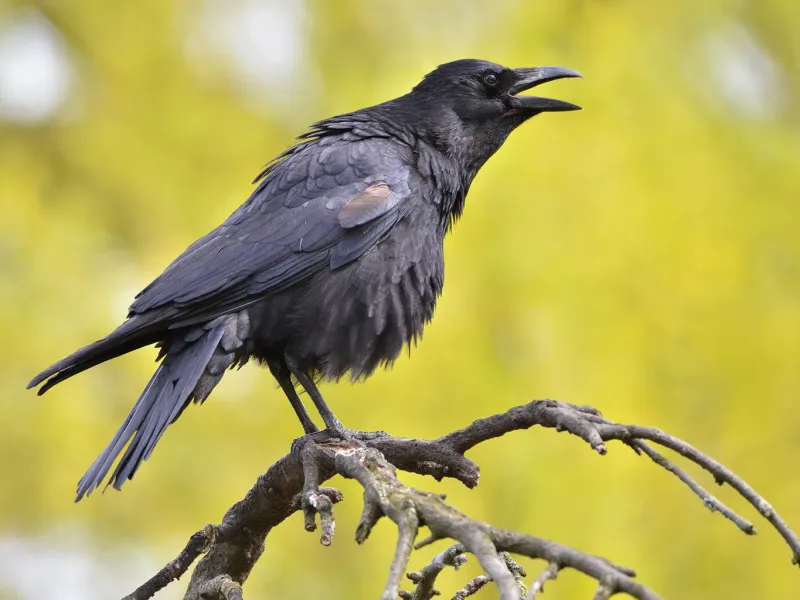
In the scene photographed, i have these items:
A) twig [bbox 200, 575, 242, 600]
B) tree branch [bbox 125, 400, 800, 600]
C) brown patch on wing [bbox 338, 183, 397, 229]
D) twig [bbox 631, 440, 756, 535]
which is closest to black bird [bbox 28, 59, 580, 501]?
brown patch on wing [bbox 338, 183, 397, 229]

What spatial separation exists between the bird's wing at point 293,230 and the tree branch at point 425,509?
0.65 meters

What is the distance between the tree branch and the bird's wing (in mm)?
649

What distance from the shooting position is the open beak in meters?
4.30

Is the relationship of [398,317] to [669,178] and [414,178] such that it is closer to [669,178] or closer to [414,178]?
[414,178]

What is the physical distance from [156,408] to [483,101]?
1967 millimetres

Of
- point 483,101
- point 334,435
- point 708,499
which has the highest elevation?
point 483,101

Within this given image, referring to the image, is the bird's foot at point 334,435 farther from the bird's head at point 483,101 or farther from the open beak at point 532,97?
the open beak at point 532,97

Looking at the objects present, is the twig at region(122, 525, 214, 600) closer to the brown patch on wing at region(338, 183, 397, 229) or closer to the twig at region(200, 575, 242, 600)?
the twig at region(200, 575, 242, 600)

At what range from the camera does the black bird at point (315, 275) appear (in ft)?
11.2

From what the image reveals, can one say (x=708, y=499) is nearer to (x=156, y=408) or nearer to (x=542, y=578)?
(x=542, y=578)

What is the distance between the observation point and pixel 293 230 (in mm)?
3730

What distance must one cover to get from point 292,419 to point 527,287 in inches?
61.0

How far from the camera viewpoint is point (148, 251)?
20.7 ft

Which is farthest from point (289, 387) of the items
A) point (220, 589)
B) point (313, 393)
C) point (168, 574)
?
point (220, 589)
